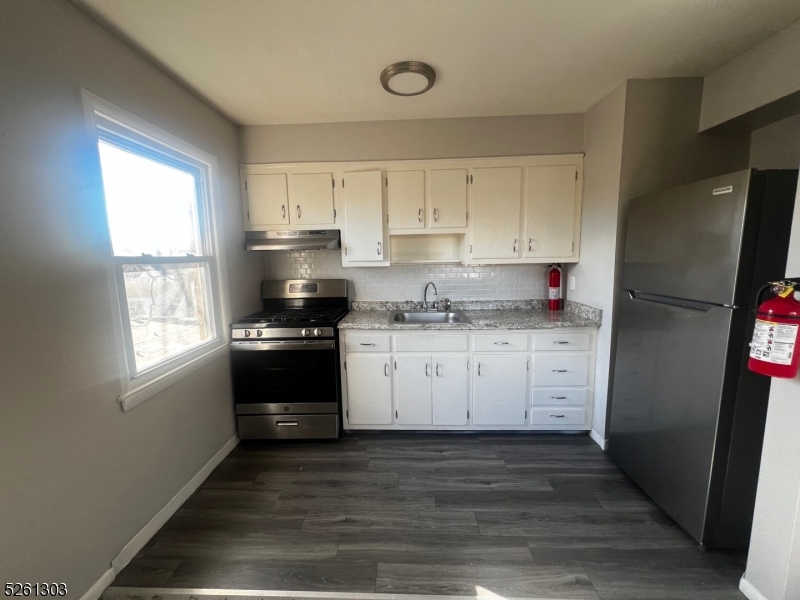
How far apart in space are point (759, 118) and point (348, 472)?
3438mm

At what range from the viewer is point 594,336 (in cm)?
238

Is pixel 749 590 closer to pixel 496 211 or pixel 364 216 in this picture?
pixel 496 211

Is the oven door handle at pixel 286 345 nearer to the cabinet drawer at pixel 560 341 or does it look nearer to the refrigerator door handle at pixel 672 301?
the cabinet drawer at pixel 560 341

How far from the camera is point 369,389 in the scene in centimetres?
253

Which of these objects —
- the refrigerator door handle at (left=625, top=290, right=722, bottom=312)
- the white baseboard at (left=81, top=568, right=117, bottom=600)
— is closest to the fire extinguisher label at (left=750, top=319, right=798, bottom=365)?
the refrigerator door handle at (left=625, top=290, right=722, bottom=312)

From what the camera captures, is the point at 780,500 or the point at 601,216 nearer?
the point at 780,500

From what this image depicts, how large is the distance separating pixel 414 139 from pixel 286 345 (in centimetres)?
198

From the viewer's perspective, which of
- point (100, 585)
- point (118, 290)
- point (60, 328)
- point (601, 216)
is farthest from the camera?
point (601, 216)

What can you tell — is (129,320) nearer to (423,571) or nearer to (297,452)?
(297,452)

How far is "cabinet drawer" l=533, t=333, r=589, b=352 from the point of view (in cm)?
240

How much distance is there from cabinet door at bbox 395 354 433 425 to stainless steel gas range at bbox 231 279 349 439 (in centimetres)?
50

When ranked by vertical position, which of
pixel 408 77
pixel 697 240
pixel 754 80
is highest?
pixel 408 77

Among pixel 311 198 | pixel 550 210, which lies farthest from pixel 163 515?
pixel 550 210

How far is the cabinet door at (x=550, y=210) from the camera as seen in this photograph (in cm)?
259
